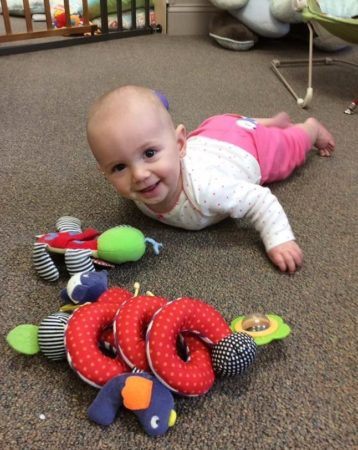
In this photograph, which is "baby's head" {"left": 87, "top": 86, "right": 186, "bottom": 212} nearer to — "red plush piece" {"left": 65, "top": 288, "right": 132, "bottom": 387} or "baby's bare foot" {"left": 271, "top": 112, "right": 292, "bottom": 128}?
"red plush piece" {"left": 65, "top": 288, "right": 132, "bottom": 387}

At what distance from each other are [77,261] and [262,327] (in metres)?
0.33

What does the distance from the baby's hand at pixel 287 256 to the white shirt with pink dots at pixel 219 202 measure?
0.04ft

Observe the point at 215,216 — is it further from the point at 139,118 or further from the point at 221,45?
the point at 221,45

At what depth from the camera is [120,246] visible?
79cm

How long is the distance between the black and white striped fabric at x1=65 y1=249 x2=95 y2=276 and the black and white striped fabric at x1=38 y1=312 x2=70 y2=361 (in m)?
0.14

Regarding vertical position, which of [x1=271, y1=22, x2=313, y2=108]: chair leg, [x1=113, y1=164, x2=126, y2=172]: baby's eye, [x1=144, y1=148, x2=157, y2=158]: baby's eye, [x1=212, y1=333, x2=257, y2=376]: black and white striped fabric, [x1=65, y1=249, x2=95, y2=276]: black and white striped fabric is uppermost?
[x1=144, y1=148, x2=157, y2=158]: baby's eye

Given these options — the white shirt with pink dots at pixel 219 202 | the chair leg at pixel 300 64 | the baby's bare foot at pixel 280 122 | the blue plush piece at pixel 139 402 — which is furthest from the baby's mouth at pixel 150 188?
the chair leg at pixel 300 64

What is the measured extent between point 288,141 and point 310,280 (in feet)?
1.42

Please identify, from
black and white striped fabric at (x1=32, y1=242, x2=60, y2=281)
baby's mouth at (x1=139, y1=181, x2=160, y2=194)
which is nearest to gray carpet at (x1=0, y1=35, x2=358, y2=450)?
black and white striped fabric at (x1=32, y1=242, x2=60, y2=281)

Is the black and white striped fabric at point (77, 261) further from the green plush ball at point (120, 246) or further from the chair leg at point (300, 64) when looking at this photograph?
the chair leg at point (300, 64)

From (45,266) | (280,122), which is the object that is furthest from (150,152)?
(280,122)

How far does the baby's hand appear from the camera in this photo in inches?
32.4

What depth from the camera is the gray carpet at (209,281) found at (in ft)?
1.88

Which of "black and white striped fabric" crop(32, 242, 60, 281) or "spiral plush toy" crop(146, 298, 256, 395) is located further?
"black and white striped fabric" crop(32, 242, 60, 281)
